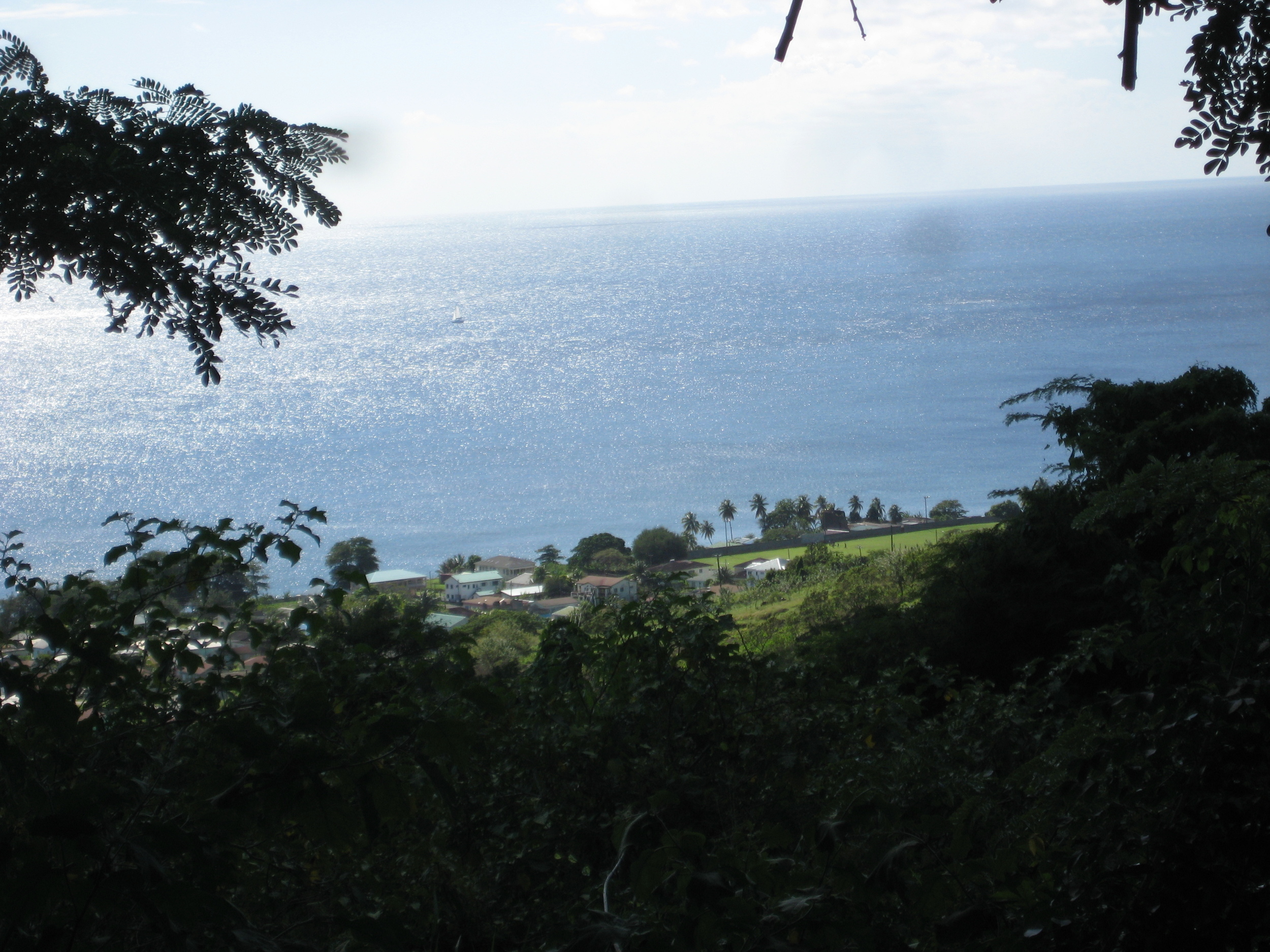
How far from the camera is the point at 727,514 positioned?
39250mm

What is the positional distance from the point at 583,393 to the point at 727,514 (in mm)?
25450

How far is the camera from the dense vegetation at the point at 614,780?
1.03 meters

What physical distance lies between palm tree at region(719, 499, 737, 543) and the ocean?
522 mm

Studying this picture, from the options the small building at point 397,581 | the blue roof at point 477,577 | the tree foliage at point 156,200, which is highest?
the tree foliage at point 156,200

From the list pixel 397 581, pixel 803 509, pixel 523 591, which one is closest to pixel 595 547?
pixel 523 591

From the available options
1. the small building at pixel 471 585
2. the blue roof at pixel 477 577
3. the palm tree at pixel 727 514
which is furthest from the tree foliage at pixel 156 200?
the palm tree at pixel 727 514

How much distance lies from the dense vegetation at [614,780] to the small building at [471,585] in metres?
24.8

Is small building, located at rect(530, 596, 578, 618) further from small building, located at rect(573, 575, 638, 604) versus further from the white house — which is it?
small building, located at rect(573, 575, 638, 604)

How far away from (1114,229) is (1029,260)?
4126 cm

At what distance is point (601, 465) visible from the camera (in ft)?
163

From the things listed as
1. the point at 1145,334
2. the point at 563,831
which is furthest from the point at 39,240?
the point at 1145,334

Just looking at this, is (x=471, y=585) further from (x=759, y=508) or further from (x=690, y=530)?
(x=759, y=508)

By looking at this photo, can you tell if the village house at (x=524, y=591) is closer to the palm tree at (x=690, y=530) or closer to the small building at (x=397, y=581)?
the small building at (x=397, y=581)

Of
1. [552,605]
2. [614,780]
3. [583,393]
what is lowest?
[552,605]
